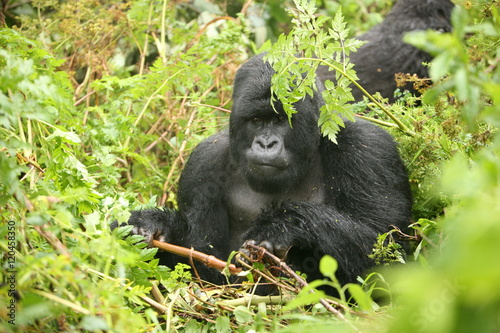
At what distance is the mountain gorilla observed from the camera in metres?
3.26

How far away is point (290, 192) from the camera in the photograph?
3660 mm

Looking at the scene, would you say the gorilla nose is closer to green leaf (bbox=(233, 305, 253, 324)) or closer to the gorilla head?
the gorilla head

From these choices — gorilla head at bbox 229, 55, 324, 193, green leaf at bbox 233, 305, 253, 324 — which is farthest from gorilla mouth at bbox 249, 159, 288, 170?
green leaf at bbox 233, 305, 253, 324

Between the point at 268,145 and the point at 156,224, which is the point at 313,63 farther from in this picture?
the point at 156,224

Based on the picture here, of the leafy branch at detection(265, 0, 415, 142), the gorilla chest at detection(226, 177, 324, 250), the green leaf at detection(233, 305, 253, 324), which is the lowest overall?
the gorilla chest at detection(226, 177, 324, 250)

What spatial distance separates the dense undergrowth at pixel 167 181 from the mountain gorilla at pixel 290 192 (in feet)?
0.54

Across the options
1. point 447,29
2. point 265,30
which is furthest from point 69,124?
point 447,29

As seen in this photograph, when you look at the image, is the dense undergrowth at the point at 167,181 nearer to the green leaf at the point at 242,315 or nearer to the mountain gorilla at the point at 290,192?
the green leaf at the point at 242,315

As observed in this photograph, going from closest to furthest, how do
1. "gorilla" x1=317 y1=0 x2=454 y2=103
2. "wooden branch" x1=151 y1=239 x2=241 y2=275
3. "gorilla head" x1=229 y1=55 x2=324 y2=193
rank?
"wooden branch" x1=151 y1=239 x2=241 y2=275
"gorilla head" x1=229 y1=55 x2=324 y2=193
"gorilla" x1=317 y1=0 x2=454 y2=103

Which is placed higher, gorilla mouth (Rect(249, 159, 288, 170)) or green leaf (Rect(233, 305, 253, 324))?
gorilla mouth (Rect(249, 159, 288, 170))

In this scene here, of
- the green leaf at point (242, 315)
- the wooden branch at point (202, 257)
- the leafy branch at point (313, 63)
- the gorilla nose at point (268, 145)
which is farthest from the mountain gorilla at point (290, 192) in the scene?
the green leaf at point (242, 315)

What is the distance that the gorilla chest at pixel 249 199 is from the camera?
3.64 m

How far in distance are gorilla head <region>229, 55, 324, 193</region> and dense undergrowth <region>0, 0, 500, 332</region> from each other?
2.04 ft

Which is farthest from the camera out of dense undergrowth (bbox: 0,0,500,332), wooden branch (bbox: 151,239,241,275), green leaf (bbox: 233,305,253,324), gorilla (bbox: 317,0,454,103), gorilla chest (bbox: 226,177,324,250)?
gorilla (bbox: 317,0,454,103)
